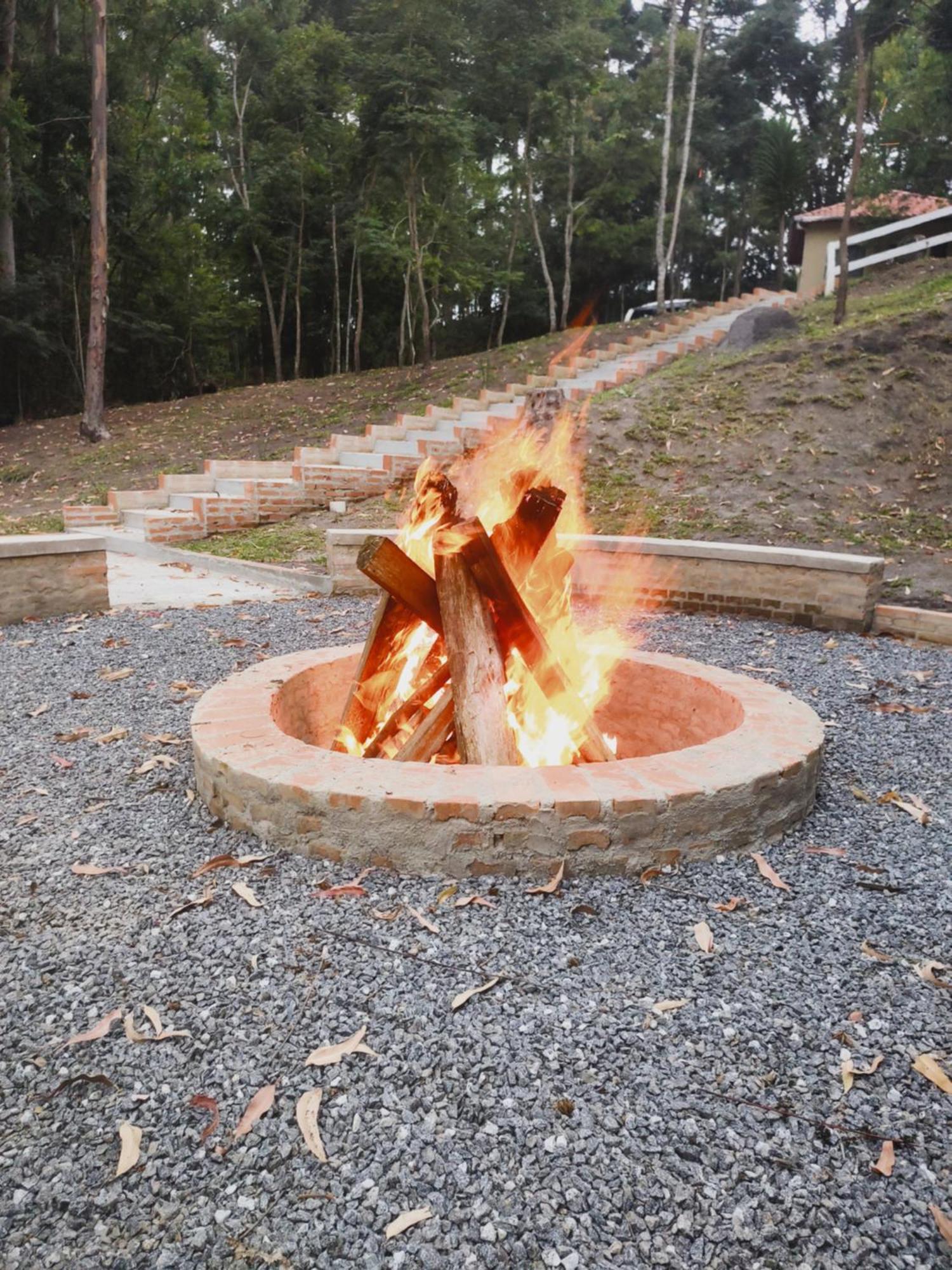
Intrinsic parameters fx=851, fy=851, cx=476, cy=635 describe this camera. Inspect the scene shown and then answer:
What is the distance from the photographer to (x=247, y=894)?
2354mm

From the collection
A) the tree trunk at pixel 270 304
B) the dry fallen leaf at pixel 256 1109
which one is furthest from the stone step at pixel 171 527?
the tree trunk at pixel 270 304

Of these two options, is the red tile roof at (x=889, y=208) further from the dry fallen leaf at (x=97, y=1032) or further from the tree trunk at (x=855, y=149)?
the dry fallen leaf at (x=97, y=1032)

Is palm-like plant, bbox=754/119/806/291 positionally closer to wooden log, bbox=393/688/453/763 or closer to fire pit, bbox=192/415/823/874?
fire pit, bbox=192/415/823/874

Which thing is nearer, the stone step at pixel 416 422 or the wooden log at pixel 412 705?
the wooden log at pixel 412 705

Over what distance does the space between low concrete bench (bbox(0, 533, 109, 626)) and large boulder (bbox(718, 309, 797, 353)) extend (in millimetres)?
12226

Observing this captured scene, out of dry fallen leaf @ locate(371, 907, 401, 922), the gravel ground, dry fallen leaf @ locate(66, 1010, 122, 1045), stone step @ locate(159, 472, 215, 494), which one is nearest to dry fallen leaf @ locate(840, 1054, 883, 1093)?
the gravel ground

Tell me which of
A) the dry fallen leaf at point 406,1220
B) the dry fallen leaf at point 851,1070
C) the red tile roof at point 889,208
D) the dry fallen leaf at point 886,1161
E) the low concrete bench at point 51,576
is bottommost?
the dry fallen leaf at point 406,1220

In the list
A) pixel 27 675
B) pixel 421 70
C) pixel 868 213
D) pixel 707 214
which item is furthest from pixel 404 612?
pixel 707 214

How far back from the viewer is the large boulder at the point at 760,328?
1502 centimetres

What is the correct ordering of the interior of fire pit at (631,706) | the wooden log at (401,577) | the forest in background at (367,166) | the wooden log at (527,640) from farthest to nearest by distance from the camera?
the forest in background at (367,166), the interior of fire pit at (631,706), the wooden log at (527,640), the wooden log at (401,577)

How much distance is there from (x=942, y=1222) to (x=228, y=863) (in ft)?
6.22

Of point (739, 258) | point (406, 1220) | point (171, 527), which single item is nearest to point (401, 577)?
point (406, 1220)

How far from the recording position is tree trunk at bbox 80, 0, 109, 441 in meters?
14.4

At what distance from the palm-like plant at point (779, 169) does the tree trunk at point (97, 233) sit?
17.8 metres
